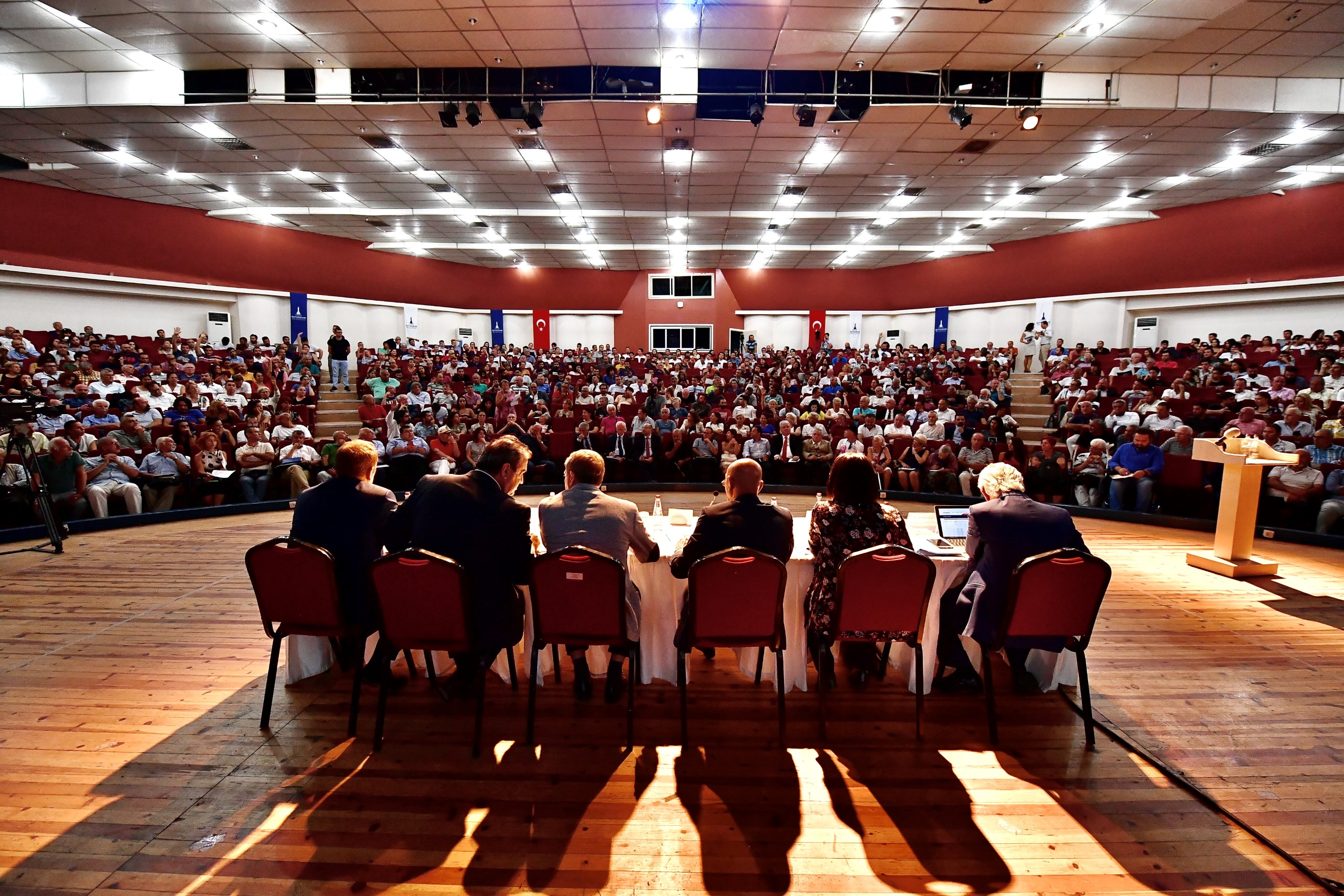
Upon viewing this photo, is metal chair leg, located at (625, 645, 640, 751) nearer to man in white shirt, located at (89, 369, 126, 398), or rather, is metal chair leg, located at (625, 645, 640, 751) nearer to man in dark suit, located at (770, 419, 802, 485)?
man in dark suit, located at (770, 419, 802, 485)

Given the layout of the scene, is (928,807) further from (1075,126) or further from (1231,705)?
(1075,126)

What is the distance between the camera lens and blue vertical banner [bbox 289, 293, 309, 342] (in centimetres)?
1543

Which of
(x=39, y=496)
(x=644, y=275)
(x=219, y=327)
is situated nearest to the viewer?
(x=39, y=496)

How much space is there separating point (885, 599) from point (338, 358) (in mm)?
12981

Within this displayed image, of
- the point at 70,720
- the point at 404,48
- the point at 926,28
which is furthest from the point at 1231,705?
the point at 404,48

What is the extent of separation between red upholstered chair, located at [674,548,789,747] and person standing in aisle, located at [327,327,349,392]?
1219 cm

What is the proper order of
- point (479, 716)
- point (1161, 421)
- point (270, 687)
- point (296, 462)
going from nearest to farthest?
point (479, 716), point (270, 687), point (296, 462), point (1161, 421)

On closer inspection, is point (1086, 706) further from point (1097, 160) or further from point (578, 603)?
point (1097, 160)

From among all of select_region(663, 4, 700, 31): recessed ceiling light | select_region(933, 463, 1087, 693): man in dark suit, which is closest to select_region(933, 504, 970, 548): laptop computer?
select_region(933, 463, 1087, 693): man in dark suit

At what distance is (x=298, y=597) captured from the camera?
2541 mm

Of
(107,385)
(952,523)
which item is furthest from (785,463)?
(107,385)

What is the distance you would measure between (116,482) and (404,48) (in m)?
5.67

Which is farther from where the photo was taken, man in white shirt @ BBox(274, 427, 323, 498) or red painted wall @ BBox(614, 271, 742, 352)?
red painted wall @ BBox(614, 271, 742, 352)

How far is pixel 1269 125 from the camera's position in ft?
26.9
